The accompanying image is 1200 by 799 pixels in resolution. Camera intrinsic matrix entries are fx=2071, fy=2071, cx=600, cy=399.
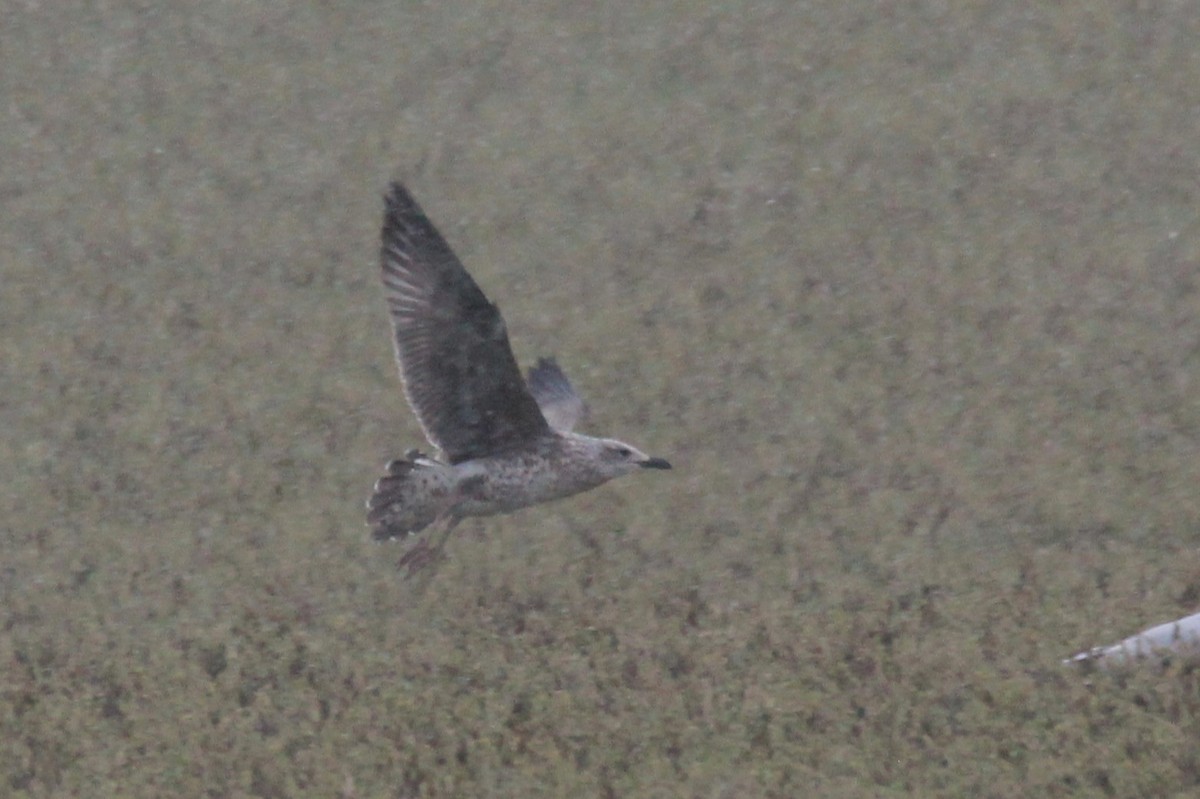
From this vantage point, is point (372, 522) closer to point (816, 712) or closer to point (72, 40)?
point (816, 712)

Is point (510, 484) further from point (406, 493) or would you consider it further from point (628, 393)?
point (628, 393)

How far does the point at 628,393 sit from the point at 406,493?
372 centimetres

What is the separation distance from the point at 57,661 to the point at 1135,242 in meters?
7.71

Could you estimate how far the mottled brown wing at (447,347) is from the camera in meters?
8.91

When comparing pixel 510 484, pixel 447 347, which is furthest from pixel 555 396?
pixel 447 347

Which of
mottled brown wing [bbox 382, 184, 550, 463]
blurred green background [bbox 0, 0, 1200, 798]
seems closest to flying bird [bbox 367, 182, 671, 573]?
mottled brown wing [bbox 382, 184, 550, 463]

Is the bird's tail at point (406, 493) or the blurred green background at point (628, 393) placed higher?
the bird's tail at point (406, 493)

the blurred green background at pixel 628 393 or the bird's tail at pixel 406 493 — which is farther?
the blurred green background at pixel 628 393

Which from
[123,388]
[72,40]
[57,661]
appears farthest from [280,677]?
[72,40]

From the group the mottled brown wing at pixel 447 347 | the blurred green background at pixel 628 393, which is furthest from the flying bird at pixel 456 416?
the blurred green background at pixel 628 393

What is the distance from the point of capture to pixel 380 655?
10.4m

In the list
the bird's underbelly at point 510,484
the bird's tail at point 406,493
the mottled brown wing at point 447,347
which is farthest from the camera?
the bird's underbelly at point 510,484

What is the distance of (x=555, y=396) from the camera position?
10844 mm

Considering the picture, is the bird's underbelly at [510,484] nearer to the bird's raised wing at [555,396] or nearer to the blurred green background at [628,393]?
the bird's raised wing at [555,396]
